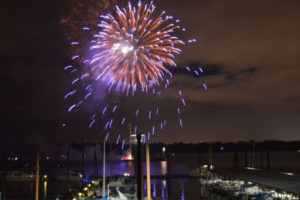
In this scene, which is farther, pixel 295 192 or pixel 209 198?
pixel 209 198

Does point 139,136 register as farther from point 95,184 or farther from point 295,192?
point 95,184

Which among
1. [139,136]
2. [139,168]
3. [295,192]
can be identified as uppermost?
[139,136]

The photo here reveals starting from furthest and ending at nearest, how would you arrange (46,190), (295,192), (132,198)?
(46,190) < (132,198) < (295,192)

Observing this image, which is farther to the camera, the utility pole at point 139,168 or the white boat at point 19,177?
the white boat at point 19,177

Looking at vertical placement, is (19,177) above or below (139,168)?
below

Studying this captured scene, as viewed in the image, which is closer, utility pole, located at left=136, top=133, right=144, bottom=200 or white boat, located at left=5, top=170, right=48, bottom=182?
utility pole, located at left=136, top=133, right=144, bottom=200

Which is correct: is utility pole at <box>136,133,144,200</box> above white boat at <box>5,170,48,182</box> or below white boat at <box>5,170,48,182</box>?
above

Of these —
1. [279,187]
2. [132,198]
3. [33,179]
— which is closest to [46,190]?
[33,179]

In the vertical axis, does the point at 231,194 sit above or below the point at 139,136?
below

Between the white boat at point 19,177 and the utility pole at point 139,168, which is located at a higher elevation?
the utility pole at point 139,168

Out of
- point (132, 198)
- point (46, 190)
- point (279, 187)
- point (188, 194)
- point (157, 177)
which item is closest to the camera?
point (279, 187)

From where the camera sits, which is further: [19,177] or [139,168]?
[19,177]
